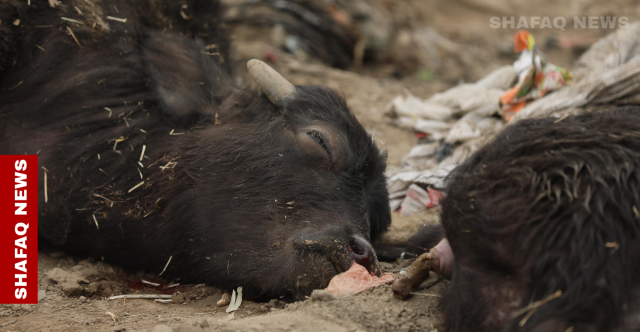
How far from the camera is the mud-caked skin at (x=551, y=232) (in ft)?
5.76

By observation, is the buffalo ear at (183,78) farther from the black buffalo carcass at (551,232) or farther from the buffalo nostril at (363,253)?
the black buffalo carcass at (551,232)

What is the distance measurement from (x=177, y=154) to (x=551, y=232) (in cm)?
225

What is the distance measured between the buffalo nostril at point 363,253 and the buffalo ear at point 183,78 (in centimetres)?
145

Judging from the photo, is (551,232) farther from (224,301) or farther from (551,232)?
(224,301)

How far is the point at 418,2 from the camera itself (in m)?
12.2

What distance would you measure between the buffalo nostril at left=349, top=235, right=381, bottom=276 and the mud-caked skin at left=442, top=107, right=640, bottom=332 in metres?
0.52

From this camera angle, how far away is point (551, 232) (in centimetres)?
189

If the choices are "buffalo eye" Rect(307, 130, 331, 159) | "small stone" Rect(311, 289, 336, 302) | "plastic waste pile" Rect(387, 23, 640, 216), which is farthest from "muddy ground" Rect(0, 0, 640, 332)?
"buffalo eye" Rect(307, 130, 331, 159)

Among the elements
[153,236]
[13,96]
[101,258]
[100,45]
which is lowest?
[101,258]

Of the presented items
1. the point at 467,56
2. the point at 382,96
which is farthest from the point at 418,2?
the point at 382,96

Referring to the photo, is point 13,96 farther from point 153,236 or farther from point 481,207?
point 481,207

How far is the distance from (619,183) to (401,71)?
7783 mm

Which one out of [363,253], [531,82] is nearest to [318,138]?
[363,253]

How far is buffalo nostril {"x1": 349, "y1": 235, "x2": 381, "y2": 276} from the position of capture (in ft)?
8.75
